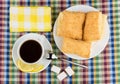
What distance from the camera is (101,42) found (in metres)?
1.31

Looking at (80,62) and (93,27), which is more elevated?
(93,27)

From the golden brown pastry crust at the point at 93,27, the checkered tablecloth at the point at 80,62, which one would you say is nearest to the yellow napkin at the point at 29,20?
the checkered tablecloth at the point at 80,62

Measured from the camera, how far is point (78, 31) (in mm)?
1289

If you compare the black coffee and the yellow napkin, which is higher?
the yellow napkin

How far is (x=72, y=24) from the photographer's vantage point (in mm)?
1290

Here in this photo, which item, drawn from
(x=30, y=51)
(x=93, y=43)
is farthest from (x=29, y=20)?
(x=93, y=43)

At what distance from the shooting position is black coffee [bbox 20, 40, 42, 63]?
129 centimetres

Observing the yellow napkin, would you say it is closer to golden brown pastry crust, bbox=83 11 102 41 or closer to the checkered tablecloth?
the checkered tablecloth

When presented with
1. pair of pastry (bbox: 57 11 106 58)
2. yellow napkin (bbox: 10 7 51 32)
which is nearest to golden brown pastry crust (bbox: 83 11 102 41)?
pair of pastry (bbox: 57 11 106 58)

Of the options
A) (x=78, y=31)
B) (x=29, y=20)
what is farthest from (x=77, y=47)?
(x=29, y=20)

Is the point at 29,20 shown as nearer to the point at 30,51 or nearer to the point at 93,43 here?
the point at 30,51

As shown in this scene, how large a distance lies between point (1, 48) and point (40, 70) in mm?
137

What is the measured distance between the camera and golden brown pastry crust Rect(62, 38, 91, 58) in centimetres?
129

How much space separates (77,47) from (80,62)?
6 cm
